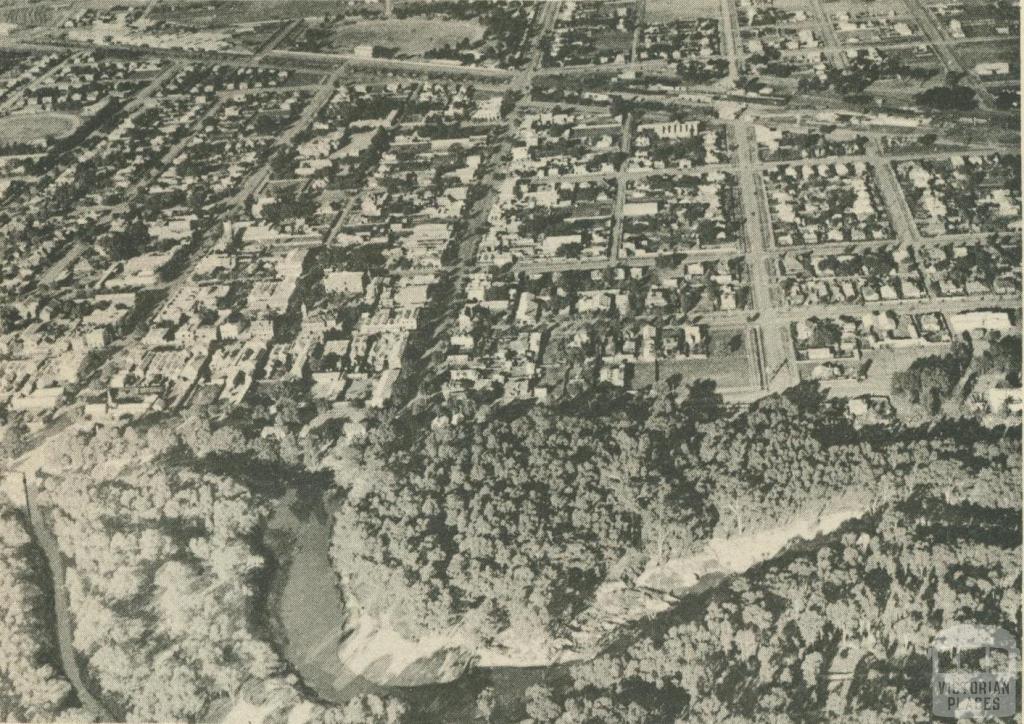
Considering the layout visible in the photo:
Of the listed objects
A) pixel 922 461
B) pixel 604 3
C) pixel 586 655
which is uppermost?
pixel 604 3

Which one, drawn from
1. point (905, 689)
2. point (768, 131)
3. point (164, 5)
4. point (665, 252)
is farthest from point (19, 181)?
point (905, 689)

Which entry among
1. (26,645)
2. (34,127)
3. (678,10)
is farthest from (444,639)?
(678,10)

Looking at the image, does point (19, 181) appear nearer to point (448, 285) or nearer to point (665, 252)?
point (448, 285)

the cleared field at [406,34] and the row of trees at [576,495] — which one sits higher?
the cleared field at [406,34]
